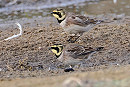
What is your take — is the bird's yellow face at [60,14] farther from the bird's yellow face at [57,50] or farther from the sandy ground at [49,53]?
the bird's yellow face at [57,50]

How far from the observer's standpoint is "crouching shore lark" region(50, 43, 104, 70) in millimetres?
8492

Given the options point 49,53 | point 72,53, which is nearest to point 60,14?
point 49,53

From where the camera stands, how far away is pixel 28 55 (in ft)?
31.9

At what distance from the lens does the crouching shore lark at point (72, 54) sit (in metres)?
8.49

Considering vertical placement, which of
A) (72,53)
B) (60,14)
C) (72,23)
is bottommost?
(72,53)

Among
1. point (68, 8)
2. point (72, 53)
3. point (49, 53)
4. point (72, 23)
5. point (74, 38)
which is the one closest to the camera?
point (72, 53)

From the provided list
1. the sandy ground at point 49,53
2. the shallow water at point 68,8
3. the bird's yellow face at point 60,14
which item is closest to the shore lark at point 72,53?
the sandy ground at point 49,53

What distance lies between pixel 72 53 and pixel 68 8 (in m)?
8.29

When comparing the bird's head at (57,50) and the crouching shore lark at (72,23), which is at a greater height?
the crouching shore lark at (72,23)

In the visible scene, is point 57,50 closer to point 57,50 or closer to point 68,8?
point 57,50

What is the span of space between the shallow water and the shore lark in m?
6.34

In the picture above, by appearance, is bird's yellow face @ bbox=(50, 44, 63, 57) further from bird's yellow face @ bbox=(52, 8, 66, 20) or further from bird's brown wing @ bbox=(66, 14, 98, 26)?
bird's yellow face @ bbox=(52, 8, 66, 20)

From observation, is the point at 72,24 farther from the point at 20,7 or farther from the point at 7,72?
the point at 20,7

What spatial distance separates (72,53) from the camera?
8562 millimetres
